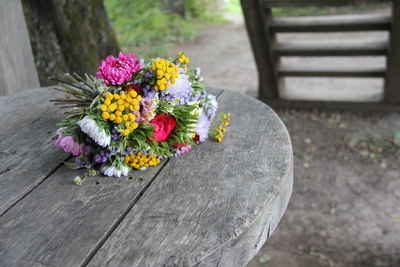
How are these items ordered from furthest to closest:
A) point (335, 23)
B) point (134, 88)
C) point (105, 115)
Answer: point (335, 23), point (134, 88), point (105, 115)

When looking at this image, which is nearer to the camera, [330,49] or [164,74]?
[164,74]

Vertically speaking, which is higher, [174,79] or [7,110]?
[174,79]

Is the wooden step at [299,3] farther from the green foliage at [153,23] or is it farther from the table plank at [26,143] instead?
the green foliage at [153,23]

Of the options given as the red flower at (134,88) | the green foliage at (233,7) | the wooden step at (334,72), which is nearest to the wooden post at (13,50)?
the red flower at (134,88)

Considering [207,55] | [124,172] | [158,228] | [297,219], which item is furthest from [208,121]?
[207,55]

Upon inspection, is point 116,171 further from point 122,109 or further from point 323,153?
point 323,153

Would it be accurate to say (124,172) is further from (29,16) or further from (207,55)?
(207,55)

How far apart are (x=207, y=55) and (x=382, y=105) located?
323 cm

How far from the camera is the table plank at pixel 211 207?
951 millimetres

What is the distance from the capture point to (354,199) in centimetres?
282

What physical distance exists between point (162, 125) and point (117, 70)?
0.72 feet

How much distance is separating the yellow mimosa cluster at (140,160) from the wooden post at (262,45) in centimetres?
240

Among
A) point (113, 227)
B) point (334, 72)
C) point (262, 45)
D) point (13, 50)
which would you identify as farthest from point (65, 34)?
point (113, 227)

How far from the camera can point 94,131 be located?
3.83ft
